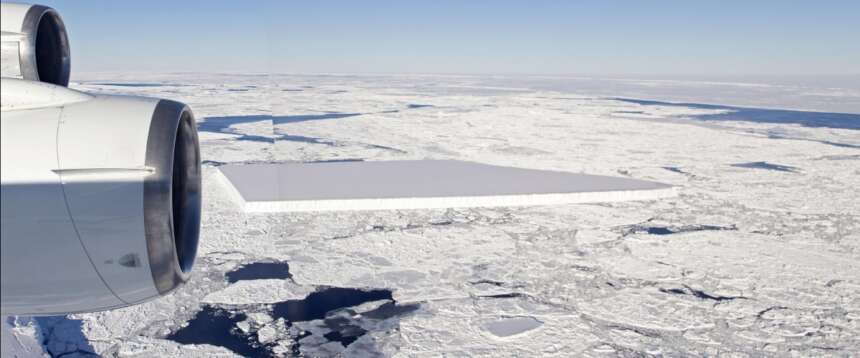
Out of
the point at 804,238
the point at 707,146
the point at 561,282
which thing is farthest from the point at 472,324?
the point at 707,146

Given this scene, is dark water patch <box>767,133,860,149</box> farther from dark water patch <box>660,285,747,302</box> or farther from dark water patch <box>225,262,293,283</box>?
dark water patch <box>225,262,293,283</box>

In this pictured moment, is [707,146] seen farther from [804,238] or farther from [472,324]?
[472,324]

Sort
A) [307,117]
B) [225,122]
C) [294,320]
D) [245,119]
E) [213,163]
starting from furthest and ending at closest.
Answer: [307,117], [245,119], [225,122], [213,163], [294,320]

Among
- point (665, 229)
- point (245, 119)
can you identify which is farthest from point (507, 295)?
point (245, 119)

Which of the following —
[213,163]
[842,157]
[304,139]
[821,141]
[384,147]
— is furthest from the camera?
[821,141]

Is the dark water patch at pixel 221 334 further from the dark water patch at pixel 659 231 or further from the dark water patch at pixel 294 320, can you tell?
the dark water patch at pixel 659 231

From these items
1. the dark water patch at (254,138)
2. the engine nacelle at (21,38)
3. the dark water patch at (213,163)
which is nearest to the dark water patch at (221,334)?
the engine nacelle at (21,38)

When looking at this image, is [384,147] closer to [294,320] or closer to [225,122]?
[225,122]
